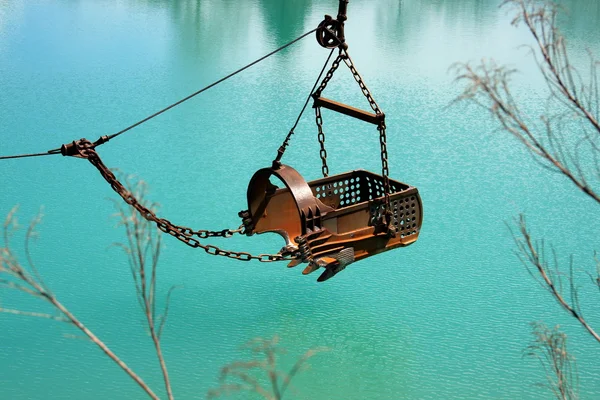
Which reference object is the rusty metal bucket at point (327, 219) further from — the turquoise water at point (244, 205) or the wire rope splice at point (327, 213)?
the turquoise water at point (244, 205)

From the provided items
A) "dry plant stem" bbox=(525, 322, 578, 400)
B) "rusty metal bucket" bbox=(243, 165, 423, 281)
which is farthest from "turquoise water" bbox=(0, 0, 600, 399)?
"rusty metal bucket" bbox=(243, 165, 423, 281)

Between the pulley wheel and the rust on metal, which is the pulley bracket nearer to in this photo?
the pulley wheel

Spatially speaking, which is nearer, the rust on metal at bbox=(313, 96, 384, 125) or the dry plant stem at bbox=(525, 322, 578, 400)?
the dry plant stem at bbox=(525, 322, 578, 400)

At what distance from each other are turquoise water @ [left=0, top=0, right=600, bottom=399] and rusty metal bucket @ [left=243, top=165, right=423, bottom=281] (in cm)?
81

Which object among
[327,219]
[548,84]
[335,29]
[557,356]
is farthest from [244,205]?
[548,84]

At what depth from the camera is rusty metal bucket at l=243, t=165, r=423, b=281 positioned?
11.5ft

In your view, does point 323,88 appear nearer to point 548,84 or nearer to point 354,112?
point 354,112

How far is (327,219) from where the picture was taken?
11.7ft

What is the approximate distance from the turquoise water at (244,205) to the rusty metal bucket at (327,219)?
2.65 feet

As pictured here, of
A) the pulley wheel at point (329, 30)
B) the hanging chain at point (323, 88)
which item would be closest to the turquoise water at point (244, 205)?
the hanging chain at point (323, 88)

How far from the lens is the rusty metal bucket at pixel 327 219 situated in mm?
3504

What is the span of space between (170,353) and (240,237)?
1406mm

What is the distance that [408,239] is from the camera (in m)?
3.73

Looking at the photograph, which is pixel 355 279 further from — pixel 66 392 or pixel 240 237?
pixel 66 392
